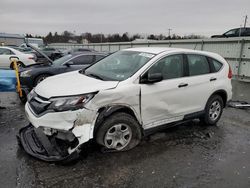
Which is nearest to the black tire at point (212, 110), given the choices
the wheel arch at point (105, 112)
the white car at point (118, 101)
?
the white car at point (118, 101)

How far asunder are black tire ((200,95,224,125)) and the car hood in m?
2.49

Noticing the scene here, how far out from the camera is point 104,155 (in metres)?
4.08

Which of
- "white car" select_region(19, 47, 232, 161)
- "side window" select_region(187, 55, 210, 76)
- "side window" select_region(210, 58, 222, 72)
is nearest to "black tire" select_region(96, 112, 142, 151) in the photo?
"white car" select_region(19, 47, 232, 161)

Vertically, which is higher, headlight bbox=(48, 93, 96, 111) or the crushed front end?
headlight bbox=(48, 93, 96, 111)

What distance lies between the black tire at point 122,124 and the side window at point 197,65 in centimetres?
172

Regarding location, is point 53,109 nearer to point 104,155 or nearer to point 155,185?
point 104,155

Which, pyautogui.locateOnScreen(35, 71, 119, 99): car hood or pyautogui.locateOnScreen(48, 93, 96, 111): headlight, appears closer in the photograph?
pyautogui.locateOnScreen(48, 93, 96, 111): headlight

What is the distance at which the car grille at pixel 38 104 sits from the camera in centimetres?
375

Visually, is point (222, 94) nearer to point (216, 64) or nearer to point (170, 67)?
point (216, 64)

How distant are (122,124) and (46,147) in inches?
46.7

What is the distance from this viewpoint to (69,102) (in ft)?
11.9

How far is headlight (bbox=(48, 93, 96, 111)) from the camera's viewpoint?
3615 millimetres

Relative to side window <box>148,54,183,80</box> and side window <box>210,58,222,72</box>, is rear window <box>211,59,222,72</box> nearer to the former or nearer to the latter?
side window <box>210,58,222,72</box>

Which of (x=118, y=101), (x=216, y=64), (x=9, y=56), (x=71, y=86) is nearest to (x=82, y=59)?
(x=216, y=64)
